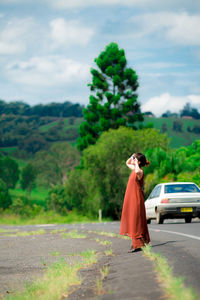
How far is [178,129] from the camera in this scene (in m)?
178

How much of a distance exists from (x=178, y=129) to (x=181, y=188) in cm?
15798

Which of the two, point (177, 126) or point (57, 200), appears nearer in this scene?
point (57, 200)

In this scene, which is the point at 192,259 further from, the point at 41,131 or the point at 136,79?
the point at 41,131

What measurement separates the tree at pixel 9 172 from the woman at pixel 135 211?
115310mm

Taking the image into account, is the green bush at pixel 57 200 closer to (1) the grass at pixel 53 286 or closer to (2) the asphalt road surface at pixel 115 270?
(2) the asphalt road surface at pixel 115 270

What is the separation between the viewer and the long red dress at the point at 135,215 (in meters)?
10.1

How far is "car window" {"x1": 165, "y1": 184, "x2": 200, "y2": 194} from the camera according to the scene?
21.6 metres

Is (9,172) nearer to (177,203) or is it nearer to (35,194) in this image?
(35,194)

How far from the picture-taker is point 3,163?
4875 inches

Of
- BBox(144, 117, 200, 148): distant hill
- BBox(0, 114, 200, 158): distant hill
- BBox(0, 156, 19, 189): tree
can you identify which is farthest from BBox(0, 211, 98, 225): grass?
BBox(144, 117, 200, 148): distant hill

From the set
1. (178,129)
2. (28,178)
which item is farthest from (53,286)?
(178,129)

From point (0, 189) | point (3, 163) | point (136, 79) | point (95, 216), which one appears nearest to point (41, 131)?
point (3, 163)

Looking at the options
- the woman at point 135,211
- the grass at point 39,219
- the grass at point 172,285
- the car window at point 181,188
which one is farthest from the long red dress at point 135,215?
the grass at point 39,219

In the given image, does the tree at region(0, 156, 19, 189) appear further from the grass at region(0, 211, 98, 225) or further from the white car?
the white car
